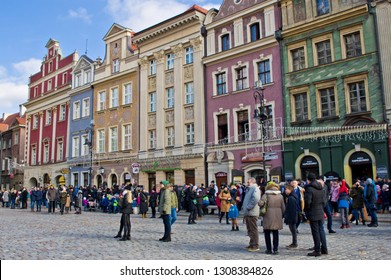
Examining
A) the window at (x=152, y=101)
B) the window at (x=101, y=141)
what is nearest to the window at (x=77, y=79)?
the window at (x=101, y=141)

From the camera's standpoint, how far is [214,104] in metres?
29.6

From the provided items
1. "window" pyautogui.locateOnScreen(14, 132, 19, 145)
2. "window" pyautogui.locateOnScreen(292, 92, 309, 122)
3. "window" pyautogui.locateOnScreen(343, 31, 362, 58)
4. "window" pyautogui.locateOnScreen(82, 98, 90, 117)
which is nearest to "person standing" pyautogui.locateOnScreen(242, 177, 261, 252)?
"window" pyautogui.locateOnScreen(292, 92, 309, 122)

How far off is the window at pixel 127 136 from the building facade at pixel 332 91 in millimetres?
15129

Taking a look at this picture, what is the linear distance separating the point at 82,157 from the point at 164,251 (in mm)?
31786

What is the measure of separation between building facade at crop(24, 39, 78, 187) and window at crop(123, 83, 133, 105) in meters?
9.30

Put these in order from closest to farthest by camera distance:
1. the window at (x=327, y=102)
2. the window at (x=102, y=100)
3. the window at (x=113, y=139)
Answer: the window at (x=327, y=102), the window at (x=113, y=139), the window at (x=102, y=100)

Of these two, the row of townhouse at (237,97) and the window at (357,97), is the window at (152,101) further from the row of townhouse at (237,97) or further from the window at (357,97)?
the window at (357,97)

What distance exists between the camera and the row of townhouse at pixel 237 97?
2252 centimetres

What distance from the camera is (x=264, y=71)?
27.2 m

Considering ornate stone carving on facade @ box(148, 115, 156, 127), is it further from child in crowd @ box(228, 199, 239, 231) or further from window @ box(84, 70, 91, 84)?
child in crowd @ box(228, 199, 239, 231)

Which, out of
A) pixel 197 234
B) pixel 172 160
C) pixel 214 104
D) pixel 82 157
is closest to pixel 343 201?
pixel 197 234

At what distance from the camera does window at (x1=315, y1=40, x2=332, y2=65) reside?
24.2 meters

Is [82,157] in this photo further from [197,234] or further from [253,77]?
[197,234]

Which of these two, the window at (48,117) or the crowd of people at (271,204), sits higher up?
the window at (48,117)
